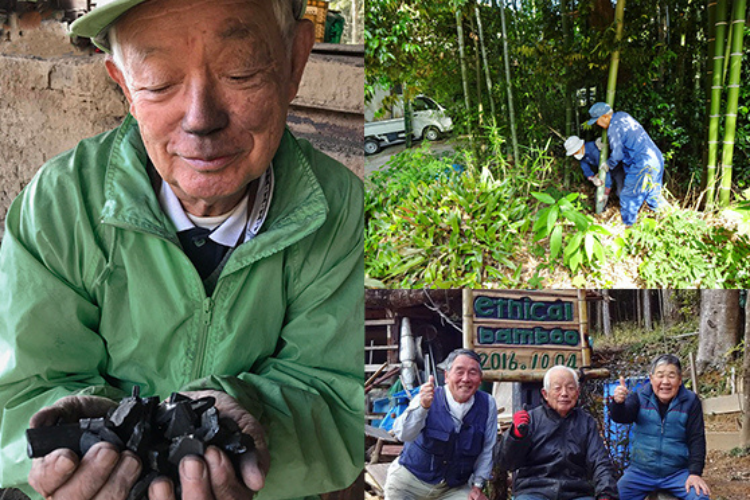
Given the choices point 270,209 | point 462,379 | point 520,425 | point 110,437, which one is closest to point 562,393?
point 520,425

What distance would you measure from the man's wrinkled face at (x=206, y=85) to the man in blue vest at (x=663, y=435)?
1.09m

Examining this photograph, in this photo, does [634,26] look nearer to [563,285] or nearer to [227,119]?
[563,285]

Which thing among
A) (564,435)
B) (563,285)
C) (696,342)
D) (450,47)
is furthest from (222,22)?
(696,342)

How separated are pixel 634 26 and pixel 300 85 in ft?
2.61

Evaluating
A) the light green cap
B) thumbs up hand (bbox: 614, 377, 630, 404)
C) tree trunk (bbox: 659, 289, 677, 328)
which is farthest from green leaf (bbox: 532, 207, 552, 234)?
the light green cap

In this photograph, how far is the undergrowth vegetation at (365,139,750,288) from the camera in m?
1.64

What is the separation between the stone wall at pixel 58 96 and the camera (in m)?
1.47

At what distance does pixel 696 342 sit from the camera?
1752 millimetres

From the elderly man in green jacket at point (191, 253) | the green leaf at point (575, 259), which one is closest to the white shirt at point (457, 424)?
the elderly man in green jacket at point (191, 253)

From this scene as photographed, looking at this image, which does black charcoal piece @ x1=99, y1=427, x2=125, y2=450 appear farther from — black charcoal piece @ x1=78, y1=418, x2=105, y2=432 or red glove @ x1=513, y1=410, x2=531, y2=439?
red glove @ x1=513, y1=410, x2=531, y2=439

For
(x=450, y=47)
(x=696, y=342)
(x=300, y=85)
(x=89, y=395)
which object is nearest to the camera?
(x=89, y=395)

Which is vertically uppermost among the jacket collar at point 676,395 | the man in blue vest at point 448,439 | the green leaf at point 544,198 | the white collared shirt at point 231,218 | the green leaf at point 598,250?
the green leaf at point 544,198

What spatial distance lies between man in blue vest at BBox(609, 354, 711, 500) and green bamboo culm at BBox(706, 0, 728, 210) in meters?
0.43

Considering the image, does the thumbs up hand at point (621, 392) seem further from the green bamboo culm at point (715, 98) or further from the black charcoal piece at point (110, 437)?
the black charcoal piece at point (110, 437)
